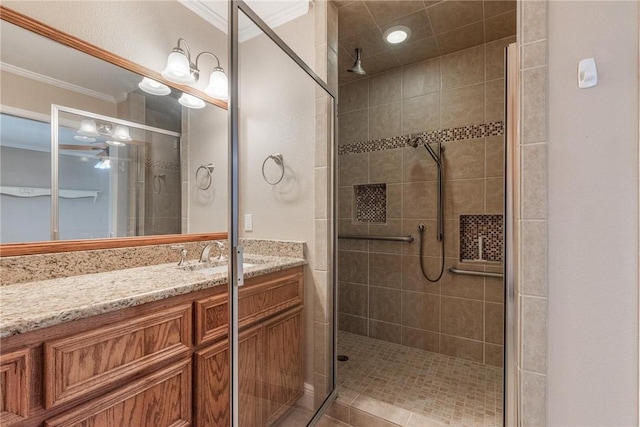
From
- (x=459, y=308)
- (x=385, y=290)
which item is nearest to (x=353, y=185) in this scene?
(x=385, y=290)

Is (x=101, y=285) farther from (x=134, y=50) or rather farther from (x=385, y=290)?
(x=385, y=290)

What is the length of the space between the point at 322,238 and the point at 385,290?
123cm

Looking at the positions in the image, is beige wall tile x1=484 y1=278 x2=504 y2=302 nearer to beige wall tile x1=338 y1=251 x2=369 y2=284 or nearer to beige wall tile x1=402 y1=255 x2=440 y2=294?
beige wall tile x1=402 y1=255 x2=440 y2=294

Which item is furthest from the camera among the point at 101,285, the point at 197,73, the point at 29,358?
the point at 197,73

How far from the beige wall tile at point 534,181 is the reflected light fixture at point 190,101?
1807 millimetres

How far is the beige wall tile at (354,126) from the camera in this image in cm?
273

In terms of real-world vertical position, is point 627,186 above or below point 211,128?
below

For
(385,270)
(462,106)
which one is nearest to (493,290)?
(385,270)

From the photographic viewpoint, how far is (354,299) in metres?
2.74

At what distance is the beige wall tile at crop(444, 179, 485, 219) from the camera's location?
220 centimetres

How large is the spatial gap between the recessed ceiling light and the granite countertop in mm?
1831

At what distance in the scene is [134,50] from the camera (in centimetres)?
150

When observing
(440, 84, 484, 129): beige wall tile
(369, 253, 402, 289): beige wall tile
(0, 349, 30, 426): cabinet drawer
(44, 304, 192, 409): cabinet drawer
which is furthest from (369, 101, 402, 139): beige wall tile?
(0, 349, 30, 426): cabinet drawer

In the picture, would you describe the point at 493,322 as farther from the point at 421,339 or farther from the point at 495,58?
the point at 495,58
